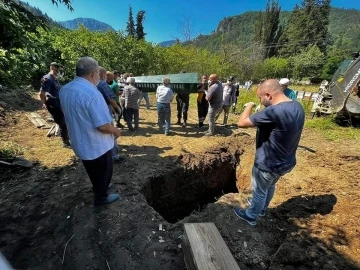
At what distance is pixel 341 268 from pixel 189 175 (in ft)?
11.0

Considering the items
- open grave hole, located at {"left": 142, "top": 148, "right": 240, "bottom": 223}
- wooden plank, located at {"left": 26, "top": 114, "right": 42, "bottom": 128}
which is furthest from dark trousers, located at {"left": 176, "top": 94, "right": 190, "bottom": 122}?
wooden plank, located at {"left": 26, "top": 114, "right": 42, "bottom": 128}

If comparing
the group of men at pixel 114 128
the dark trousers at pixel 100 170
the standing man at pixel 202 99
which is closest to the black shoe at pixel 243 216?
the group of men at pixel 114 128

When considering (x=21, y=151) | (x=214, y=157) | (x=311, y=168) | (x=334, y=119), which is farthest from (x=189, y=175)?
(x=334, y=119)

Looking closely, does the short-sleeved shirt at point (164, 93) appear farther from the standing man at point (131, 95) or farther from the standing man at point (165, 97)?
the standing man at point (131, 95)

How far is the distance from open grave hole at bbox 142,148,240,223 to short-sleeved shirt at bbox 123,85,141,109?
93.6 inches

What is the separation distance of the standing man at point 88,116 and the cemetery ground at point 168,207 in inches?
37.3

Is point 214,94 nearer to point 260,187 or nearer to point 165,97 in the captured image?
point 165,97

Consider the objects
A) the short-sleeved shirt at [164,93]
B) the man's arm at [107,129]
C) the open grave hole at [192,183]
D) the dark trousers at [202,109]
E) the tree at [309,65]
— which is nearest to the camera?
the man's arm at [107,129]

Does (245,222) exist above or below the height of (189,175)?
above

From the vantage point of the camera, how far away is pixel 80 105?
103 inches

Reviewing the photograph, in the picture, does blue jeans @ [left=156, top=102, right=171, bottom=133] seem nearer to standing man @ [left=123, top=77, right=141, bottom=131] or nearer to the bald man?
standing man @ [left=123, top=77, right=141, bottom=131]

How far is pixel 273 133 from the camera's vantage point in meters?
2.76

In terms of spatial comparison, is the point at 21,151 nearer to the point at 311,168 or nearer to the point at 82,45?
the point at 311,168

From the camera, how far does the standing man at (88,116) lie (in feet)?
8.57
